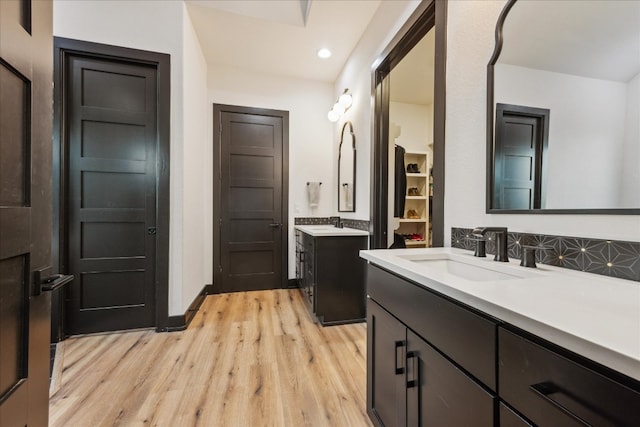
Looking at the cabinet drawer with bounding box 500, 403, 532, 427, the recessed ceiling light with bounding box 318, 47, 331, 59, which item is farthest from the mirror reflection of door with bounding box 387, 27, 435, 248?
the cabinet drawer with bounding box 500, 403, 532, 427

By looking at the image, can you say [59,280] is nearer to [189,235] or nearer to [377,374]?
[377,374]

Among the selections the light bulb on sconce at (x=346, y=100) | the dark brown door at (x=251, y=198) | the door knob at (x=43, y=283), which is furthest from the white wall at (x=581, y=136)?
the dark brown door at (x=251, y=198)

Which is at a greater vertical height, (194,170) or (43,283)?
(194,170)

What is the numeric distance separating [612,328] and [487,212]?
915mm

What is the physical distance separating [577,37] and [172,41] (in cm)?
286

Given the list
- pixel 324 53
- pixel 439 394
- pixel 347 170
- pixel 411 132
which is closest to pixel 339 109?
pixel 324 53

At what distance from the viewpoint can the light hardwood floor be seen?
4.55 feet

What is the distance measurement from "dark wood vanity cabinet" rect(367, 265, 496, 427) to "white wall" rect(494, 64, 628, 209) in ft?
2.18

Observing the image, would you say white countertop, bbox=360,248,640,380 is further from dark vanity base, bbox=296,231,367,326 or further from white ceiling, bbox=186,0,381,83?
white ceiling, bbox=186,0,381,83

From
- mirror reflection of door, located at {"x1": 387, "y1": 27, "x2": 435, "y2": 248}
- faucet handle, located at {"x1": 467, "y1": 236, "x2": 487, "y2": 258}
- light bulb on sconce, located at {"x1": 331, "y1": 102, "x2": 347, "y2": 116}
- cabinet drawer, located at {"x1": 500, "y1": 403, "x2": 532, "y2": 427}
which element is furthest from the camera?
mirror reflection of door, located at {"x1": 387, "y1": 27, "x2": 435, "y2": 248}

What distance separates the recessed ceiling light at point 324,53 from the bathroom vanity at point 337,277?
2162 mm

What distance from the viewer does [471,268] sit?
1.18 metres

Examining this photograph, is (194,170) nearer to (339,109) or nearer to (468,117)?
(339,109)

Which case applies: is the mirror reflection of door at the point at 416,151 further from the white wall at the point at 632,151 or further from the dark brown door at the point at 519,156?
the white wall at the point at 632,151
